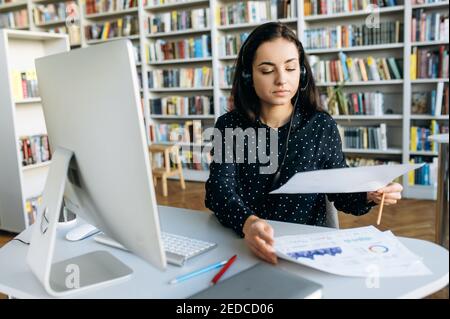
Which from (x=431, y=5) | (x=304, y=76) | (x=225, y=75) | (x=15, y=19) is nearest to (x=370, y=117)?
(x=431, y=5)

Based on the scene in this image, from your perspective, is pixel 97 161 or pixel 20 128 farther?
pixel 20 128

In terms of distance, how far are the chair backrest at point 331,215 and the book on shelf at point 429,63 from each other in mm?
2900

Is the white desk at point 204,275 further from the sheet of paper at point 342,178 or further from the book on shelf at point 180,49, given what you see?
the book on shelf at point 180,49

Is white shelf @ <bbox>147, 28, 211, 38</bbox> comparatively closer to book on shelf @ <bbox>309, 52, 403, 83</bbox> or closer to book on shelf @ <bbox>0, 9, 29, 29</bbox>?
book on shelf @ <bbox>309, 52, 403, 83</bbox>

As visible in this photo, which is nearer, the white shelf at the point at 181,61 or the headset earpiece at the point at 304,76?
the headset earpiece at the point at 304,76

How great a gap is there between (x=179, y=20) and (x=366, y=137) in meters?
2.35

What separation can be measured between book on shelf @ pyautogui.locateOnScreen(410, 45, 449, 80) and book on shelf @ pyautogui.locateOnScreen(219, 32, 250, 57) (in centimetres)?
167

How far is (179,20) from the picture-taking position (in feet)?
15.3

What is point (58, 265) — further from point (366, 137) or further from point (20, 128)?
point (366, 137)

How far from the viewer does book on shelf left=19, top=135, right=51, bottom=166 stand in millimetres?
3104

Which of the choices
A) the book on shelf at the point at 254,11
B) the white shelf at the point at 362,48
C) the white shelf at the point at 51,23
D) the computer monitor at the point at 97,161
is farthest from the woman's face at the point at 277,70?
the white shelf at the point at 51,23

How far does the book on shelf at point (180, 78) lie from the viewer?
4660mm
